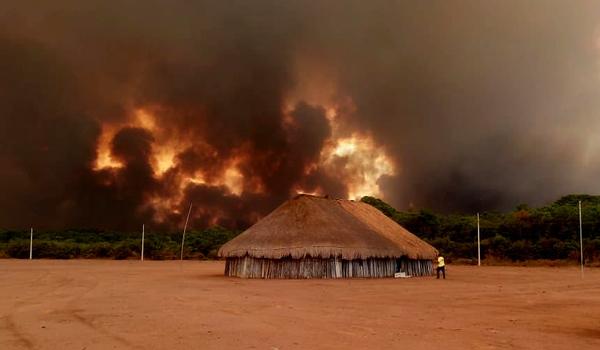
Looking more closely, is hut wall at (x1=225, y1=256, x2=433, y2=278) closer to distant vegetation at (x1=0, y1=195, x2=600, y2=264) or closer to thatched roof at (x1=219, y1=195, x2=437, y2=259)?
thatched roof at (x1=219, y1=195, x2=437, y2=259)

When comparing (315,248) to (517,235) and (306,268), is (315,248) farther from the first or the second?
(517,235)

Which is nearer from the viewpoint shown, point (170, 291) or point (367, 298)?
point (367, 298)

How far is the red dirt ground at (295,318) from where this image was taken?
27.2 feet

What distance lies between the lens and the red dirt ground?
27.2 ft

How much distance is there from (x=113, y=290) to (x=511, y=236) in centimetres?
3559

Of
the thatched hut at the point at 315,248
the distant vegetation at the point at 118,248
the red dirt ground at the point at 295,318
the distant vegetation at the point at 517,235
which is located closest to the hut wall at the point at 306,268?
the thatched hut at the point at 315,248

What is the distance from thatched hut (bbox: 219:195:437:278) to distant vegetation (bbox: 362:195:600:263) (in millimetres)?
17688

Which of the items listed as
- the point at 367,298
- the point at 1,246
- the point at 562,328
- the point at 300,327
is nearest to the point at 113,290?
the point at 367,298

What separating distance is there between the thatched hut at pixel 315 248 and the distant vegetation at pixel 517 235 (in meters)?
17.7

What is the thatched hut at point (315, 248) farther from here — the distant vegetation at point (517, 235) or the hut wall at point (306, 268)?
the distant vegetation at point (517, 235)

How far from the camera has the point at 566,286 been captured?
20.3 meters

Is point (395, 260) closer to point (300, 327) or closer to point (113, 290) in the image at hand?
point (113, 290)

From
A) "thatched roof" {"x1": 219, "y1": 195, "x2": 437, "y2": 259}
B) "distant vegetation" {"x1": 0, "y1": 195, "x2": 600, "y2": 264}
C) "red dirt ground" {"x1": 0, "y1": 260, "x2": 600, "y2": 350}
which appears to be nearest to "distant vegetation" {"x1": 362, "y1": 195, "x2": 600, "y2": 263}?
"distant vegetation" {"x1": 0, "y1": 195, "x2": 600, "y2": 264}

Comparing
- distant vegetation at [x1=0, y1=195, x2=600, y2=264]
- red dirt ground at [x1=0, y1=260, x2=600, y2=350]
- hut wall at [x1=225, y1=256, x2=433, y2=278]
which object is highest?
distant vegetation at [x1=0, y1=195, x2=600, y2=264]
